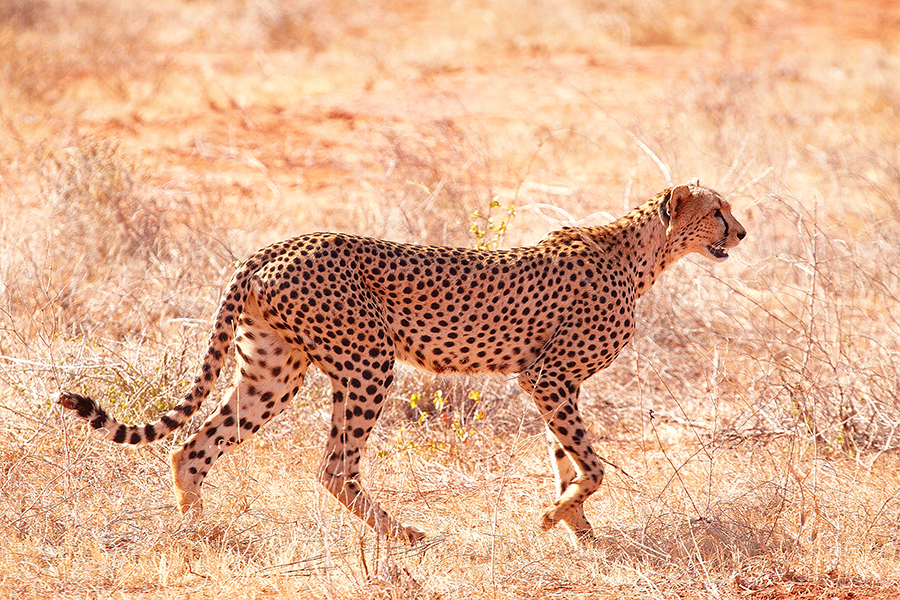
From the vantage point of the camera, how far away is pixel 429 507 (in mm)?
5047

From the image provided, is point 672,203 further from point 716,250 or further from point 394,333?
point 394,333

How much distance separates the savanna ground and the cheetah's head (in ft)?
1.60

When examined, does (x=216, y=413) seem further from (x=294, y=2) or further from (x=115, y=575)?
(x=294, y=2)

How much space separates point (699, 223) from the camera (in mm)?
5016

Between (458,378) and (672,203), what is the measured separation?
5.33 ft

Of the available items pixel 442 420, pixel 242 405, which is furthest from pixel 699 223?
pixel 242 405

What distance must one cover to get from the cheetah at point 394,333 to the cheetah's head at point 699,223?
0.08 m

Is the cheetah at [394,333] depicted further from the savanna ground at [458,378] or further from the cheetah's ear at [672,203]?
the savanna ground at [458,378]

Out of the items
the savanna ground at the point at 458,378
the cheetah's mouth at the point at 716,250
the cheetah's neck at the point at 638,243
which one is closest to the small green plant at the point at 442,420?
the savanna ground at the point at 458,378

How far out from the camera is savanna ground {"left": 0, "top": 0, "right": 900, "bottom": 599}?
14.1ft

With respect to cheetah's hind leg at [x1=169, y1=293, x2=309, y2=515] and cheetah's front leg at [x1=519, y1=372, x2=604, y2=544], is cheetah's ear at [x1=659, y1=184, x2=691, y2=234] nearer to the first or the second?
cheetah's front leg at [x1=519, y1=372, x2=604, y2=544]

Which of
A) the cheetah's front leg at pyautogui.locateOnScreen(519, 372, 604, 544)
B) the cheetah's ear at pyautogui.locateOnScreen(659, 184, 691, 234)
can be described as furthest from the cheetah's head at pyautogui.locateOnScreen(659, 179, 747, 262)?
the cheetah's front leg at pyautogui.locateOnScreen(519, 372, 604, 544)

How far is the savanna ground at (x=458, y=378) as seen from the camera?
4293mm

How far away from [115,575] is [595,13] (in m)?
14.9
